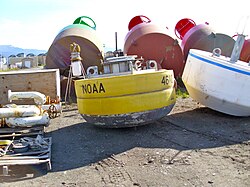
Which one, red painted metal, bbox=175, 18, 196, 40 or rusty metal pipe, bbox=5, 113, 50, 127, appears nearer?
rusty metal pipe, bbox=5, 113, 50, 127

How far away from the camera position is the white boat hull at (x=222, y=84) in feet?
16.8

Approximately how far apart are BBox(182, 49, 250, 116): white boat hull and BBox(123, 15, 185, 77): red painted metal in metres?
2.65

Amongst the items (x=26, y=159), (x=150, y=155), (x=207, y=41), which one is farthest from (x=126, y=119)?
(x=207, y=41)

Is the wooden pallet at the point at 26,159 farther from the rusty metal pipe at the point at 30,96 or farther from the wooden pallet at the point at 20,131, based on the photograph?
the rusty metal pipe at the point at 30,96

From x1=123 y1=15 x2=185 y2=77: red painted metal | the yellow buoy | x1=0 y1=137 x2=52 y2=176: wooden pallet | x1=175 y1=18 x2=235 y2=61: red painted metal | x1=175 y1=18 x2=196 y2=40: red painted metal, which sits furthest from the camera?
x1=175 y1=18 x2=196 y2=40: red painted metal

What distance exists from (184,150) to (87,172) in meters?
1.31

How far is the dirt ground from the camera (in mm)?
3197

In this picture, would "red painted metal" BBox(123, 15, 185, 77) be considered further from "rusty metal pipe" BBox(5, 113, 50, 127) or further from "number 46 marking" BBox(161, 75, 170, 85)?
"rusty metal pipe" BBox(5, 113, 50, 127)

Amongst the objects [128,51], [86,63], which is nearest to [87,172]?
[86,63]

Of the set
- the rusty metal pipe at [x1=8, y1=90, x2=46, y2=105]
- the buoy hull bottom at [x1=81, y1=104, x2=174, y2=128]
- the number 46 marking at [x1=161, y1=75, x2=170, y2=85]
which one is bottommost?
the buoy hull bottom at [x1=81, y1=104, x2=174, y2=128]

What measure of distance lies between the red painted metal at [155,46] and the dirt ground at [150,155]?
3334 mm

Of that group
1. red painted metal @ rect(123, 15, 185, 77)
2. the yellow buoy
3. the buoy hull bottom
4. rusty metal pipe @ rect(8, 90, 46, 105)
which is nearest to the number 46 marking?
the yellow buoy

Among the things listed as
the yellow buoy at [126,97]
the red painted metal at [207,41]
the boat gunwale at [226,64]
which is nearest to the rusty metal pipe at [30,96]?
the yellow buoy at [126,97]

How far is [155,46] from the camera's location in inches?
334
